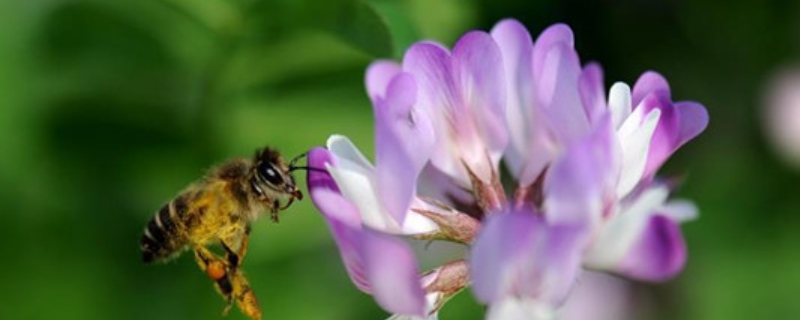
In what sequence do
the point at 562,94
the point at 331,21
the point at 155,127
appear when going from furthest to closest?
the point at 155,127
the point at 331,21
the point at 562,94

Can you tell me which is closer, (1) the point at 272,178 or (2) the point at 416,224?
(2) the point at 416,224

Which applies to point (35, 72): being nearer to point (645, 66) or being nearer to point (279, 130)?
point (279, 130)

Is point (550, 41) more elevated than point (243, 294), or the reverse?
point (550, 41)

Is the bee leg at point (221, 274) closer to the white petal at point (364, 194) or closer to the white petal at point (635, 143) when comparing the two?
the white petal at point (364, 194)

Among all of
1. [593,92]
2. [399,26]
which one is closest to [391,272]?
[593,92]

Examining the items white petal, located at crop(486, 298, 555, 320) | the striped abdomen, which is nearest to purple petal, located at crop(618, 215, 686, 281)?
white petal, located at crop(486, 298, 555, 320)

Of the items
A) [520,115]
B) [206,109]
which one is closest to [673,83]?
[206,109]

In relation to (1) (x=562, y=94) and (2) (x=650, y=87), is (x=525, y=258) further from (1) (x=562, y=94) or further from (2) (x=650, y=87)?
(2) (x=650, y=87)
